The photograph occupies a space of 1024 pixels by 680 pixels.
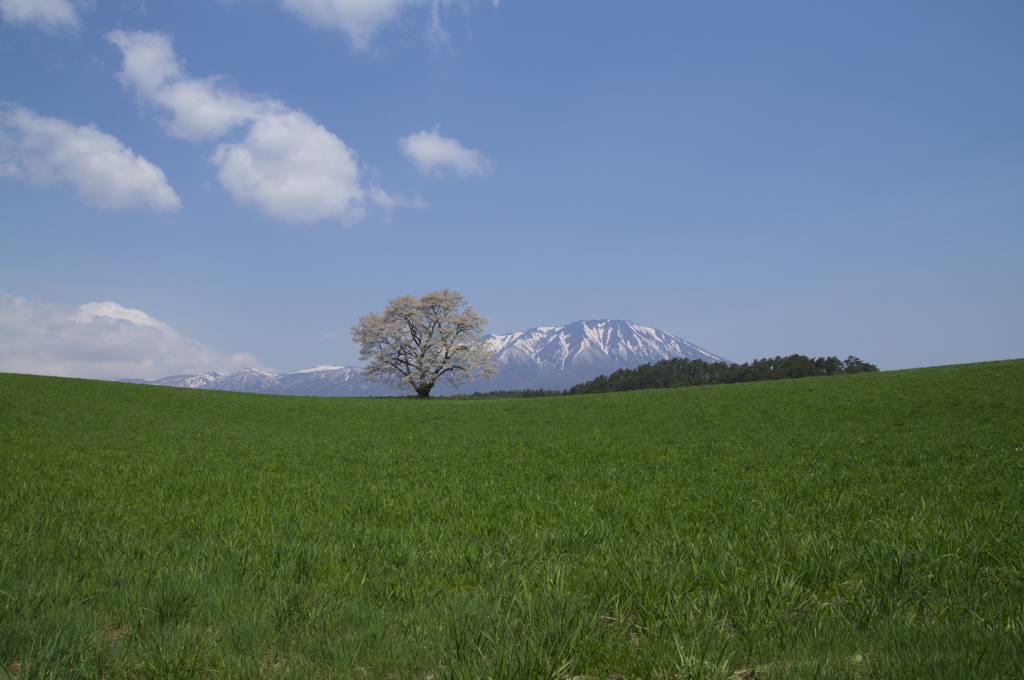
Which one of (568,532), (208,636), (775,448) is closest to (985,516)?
(568,532)

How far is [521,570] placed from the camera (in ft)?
13.6

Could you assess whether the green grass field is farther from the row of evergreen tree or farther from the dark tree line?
the dark tree line

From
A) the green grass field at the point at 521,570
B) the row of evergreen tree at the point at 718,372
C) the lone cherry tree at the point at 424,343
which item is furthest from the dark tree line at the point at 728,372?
the green grass field at the point at 521,570

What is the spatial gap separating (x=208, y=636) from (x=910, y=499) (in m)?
8.80

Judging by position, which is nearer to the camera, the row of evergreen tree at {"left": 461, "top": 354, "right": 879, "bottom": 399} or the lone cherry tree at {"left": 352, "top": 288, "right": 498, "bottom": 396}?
the lone cherry tree at {"left": 352, "top": 288, "right": 498, "bottom": 396}

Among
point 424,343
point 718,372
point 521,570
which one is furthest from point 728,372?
point 521,570

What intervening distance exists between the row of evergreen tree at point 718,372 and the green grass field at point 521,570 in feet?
225

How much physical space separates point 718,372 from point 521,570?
339 feet

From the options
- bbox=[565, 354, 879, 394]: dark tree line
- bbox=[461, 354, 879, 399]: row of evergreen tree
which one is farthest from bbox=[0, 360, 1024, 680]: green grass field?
bbox=[565, 354, 879, 394]: dark tree line

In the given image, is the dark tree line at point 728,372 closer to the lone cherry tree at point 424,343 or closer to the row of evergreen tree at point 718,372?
the row of evergreen tree at point 718,372

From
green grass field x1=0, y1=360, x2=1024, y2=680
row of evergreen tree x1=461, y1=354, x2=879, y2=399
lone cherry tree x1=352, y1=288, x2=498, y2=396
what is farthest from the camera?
row of evergreen tree x1=461, y1=354, x2=879, y2=399

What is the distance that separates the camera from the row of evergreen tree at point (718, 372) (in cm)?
Result: 8819

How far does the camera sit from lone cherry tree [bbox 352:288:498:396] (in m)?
61.9

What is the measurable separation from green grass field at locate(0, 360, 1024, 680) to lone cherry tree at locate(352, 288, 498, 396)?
49.9 m
